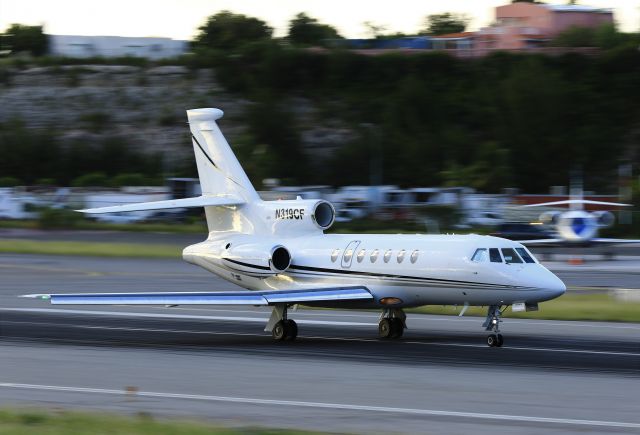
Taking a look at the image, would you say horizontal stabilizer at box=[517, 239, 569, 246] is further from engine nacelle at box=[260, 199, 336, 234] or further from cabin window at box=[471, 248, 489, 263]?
cabin window at box=[471, 248, 489, 263]

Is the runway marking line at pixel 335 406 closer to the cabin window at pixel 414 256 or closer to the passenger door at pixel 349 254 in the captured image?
the cabin window at pixel 414 256

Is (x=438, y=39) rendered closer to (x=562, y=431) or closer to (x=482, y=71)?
(x=482, y=71)

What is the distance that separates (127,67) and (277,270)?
8790 cm

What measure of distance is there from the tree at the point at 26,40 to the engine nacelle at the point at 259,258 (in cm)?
10292

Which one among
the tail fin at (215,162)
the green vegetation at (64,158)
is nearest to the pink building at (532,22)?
the green vegetation at (64,158)

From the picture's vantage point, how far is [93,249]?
173ft

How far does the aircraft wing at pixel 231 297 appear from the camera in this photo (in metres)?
21.9

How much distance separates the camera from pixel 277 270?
79.9 feet

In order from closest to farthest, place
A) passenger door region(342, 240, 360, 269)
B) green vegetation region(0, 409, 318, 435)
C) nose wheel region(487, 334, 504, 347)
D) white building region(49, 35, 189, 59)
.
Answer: green vegetation region(0, 409, 318, 435) < nose wheel region(487, 334, 504, 347) < passenger door region(342, 240, 360, 269) < white building region(49, 35, 189, 59)

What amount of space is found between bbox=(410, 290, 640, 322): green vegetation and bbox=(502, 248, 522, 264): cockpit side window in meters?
6.42

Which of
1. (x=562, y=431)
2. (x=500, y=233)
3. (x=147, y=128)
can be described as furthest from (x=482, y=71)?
(x=562, y=431)

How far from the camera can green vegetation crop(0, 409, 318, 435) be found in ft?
39.1

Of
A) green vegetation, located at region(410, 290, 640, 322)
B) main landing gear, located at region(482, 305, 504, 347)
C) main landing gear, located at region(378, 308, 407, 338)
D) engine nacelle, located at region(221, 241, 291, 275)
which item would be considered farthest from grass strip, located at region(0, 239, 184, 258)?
main landing gear, located at region(482, 305, 504, 347)

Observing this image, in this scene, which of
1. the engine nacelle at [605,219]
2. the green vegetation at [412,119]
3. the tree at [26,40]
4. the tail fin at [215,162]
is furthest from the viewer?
Answer: the tree at [26,40]
